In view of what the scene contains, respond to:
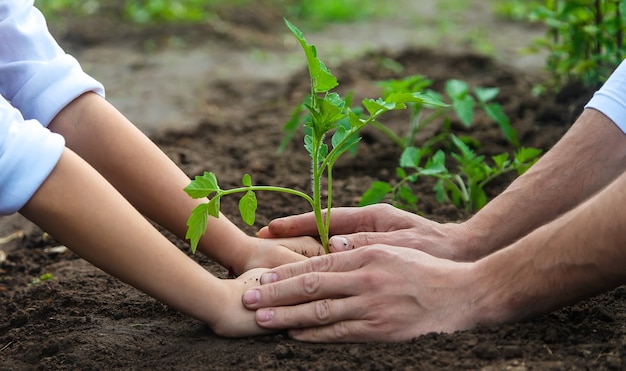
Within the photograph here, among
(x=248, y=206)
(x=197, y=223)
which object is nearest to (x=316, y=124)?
(x=248, y=206)

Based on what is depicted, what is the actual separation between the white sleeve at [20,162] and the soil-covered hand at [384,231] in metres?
0.72

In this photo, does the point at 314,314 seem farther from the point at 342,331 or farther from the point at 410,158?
the point at 410,158

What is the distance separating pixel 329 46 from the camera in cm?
586

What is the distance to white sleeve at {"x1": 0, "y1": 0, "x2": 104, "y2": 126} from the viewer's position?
226 cm

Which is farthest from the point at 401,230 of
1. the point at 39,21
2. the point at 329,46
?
the point at 329,46

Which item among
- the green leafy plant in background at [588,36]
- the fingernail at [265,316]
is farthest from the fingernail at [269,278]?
the green leafy plant in background at [588,36]

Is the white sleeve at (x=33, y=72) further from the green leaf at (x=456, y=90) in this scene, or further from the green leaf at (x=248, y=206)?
the green leaf at (x=456, y=90)

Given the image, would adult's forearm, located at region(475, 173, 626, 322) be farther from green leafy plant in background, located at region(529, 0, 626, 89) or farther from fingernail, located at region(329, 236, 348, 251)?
green leafy plant in background, located at region(529, 0, 626, 89)

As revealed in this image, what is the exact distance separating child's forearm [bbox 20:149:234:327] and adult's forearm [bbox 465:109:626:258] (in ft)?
2.47

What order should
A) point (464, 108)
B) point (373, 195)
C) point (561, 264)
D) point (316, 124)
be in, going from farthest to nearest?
1. point (464, 108)
2. point (373, 195)
3. point (316, 124)
4. point (561, 264)

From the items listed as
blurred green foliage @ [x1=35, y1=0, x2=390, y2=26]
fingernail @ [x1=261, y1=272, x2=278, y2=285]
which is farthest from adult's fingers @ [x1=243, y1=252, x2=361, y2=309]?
blurred green foliage @ [x1=35, y1=0, x2=390, y2=26]

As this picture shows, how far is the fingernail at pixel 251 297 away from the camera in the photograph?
2.06 metres

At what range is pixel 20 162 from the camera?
73.0 inches

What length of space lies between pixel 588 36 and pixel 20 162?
2.40 m
